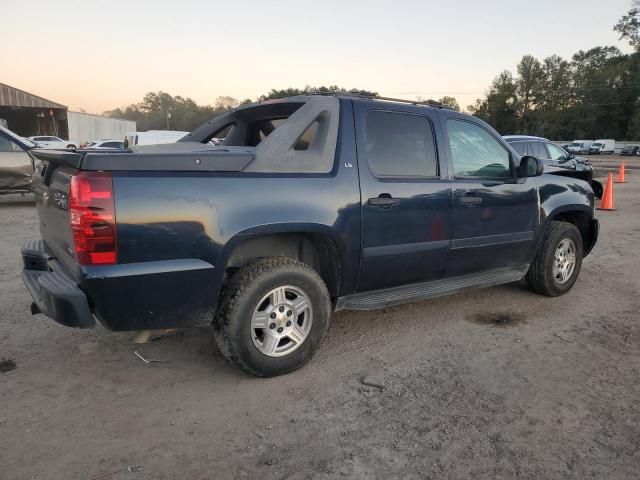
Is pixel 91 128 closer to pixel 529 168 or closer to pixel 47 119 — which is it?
pixel 47 119

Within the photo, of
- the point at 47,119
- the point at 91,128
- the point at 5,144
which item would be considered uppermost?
the point at 47,119

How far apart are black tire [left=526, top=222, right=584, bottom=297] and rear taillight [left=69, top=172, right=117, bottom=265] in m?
4.02

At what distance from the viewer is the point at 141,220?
2605mm

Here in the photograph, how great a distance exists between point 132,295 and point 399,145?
2.22 metres

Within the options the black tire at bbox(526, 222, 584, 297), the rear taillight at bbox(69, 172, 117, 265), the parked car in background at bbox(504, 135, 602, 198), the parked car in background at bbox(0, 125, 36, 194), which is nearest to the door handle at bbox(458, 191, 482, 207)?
the black tire at bbox(526, 222, 584, 297)

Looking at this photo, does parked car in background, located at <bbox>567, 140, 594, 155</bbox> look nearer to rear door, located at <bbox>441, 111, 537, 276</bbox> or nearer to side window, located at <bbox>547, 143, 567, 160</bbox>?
side window, located at <bbox>547, 143, 567, 160</bbox>

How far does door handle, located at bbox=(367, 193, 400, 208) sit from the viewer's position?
3.43 metres

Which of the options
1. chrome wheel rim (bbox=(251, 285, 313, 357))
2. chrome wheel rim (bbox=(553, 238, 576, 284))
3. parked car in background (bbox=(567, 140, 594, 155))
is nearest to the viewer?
chrome wheel rim (bbox=(251, 285, 313, 357))

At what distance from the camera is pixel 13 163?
984 cm

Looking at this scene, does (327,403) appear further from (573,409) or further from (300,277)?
(573,409)

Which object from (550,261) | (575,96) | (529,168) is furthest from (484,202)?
(575,96)

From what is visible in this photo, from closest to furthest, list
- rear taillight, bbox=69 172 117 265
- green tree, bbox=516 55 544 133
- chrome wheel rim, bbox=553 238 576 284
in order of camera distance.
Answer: rear taillight, bbox=69 172 117 265
chrome wheel rim, bbox=553 238 576 284
green tree, bbox=516 55 544 133

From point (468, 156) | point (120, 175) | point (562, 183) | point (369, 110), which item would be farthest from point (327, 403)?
point (562, 183)

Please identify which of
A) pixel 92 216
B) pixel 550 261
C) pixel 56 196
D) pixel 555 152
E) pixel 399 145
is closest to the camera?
pixel 92 216
